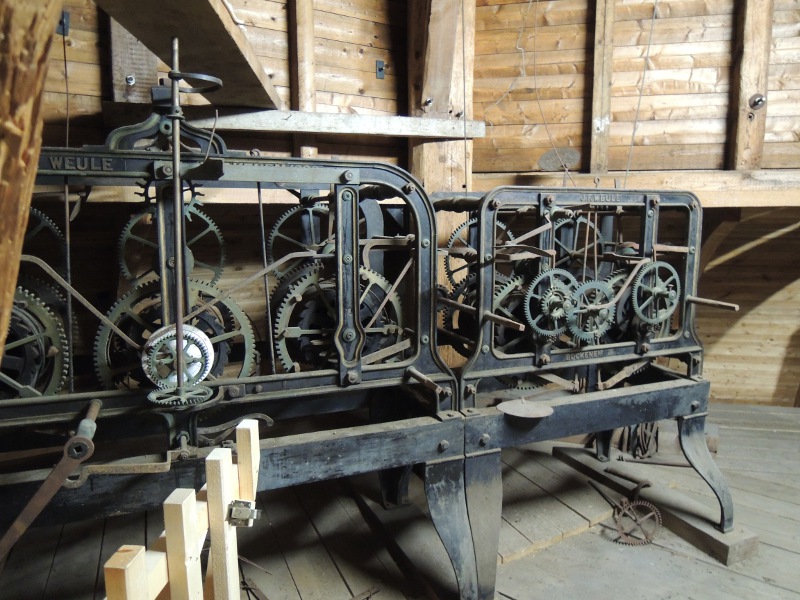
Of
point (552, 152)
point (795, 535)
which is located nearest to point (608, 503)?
point (795, 535)

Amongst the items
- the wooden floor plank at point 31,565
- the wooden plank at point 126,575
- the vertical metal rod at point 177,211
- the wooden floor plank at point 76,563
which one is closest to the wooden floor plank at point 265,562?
the wooden floor plank at point 76,563

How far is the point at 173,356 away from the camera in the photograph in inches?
71.9

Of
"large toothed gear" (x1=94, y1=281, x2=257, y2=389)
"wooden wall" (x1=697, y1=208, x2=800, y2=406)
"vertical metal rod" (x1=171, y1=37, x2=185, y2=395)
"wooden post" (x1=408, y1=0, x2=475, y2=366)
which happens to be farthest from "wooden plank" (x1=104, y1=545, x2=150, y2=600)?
"wooden wall" (x1=697, y1=208, x2=800, y2=406)

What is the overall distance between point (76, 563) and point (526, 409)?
192 centimetres

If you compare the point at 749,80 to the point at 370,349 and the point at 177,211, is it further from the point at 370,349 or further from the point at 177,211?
the point at 177,211

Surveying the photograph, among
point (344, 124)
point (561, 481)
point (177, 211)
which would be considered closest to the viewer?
point (177, 211)

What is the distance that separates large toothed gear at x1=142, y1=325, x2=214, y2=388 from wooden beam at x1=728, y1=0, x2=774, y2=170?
12.5 ft

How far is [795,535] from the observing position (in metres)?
2.66

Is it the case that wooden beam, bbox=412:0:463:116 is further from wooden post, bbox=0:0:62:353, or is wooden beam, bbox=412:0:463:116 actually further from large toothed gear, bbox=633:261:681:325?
wooden post, bbox=0:0:62:353

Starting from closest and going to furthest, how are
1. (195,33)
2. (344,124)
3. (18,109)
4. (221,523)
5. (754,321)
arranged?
(18,109) < (221,523) < (195,33) < (344,124) < (754,321)

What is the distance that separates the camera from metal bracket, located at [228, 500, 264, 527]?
113cm

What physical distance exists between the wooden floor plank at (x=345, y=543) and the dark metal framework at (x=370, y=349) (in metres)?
0.28

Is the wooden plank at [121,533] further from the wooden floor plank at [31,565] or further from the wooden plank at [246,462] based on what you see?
the wooden plank at [246,462]

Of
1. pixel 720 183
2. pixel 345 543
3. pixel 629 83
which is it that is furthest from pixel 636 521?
pixel 629 83
